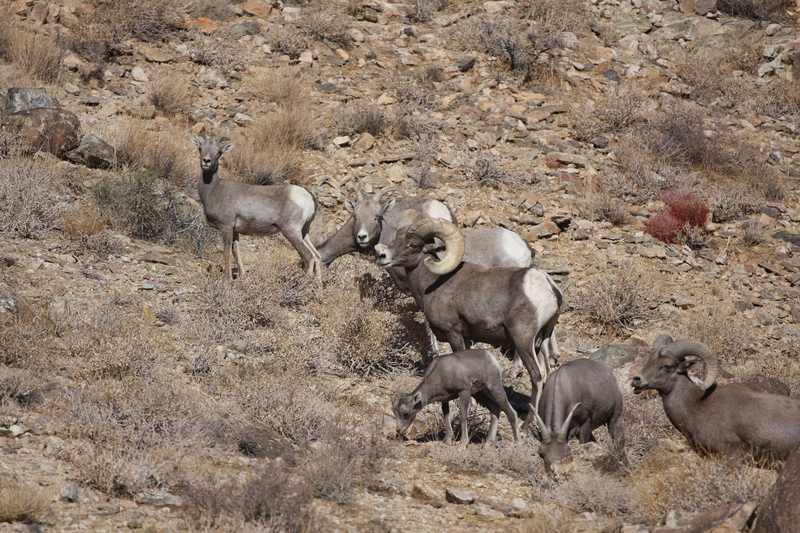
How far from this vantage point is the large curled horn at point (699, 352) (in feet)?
21.7

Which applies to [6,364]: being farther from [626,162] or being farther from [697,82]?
[697,82]

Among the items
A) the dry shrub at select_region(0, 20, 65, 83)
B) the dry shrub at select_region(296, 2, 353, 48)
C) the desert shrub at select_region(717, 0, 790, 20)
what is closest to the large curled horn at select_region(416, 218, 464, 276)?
the dry shrub at select_region(0, 20, 65, 83)

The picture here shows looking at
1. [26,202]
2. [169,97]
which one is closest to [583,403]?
[26,202]

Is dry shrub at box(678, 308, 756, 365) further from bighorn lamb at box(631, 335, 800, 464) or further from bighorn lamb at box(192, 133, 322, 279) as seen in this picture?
bighorn lamb at box(192, 133, 322, 279)

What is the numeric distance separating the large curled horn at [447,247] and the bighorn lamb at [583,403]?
1.95 metres

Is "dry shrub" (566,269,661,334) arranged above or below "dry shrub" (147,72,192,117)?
below

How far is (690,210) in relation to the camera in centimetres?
1361

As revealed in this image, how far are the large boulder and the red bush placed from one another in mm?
9705

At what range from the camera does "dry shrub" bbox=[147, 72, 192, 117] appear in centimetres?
1509

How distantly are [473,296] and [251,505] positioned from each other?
12.9ft

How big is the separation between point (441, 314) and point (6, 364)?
14.6ft

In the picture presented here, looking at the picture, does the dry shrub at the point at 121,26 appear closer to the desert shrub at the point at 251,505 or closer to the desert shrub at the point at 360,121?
the desert shrub at the point at 360,121

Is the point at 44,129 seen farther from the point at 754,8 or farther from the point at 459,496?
the point at 754,8

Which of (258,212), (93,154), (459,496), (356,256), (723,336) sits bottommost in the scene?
(356,256)
